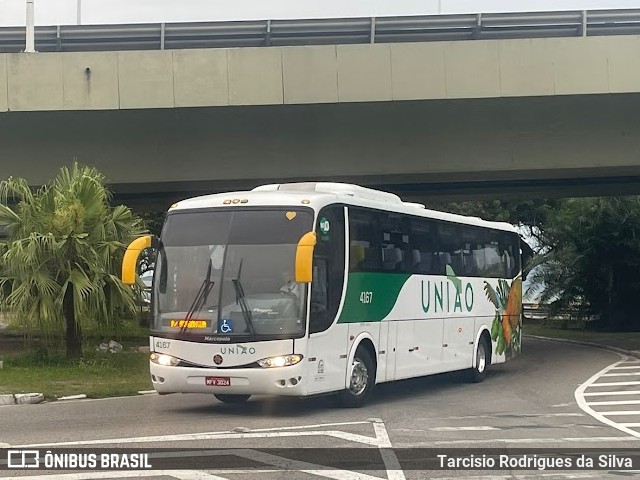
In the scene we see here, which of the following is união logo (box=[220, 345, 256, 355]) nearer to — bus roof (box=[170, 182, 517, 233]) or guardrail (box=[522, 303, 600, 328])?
bus roof (box=[170, 182, 517, 233])

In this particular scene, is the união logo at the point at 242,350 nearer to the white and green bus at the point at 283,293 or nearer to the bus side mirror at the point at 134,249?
the white and green bus at the point at 283,293

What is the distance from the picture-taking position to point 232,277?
13.4 meters

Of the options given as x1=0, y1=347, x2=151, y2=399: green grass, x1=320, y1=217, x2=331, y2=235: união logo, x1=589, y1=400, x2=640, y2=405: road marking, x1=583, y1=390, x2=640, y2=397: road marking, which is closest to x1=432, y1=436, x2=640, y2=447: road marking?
x1=589, y1=400, x2=640, y2=405: road marking

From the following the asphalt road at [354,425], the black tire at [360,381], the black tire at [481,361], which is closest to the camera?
the asphalt road at [354,425]

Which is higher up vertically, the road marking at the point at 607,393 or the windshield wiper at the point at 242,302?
the windshield wiper at the point at 242,302

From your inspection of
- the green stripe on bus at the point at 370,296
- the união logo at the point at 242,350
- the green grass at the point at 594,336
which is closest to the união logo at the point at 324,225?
the green stripe on bus at the point at 370,296

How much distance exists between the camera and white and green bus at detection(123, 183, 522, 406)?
13188mm

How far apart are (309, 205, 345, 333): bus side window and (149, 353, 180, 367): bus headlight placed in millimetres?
2010

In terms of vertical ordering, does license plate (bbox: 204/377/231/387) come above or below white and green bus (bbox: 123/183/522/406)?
below

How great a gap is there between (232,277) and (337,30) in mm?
10806

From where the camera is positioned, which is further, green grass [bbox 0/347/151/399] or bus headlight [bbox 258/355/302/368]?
green grass [bbox 0/347/151/399]

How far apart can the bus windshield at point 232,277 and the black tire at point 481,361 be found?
7.35 metres

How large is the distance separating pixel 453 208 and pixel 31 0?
96.8 ft

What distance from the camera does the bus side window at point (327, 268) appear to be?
13.6m
